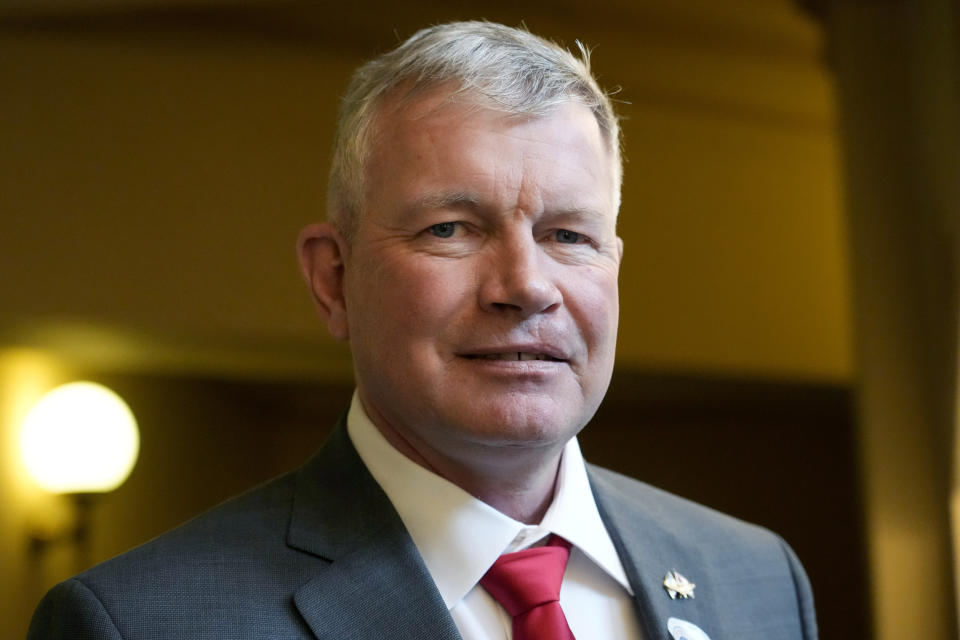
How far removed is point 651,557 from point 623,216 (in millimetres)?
3350

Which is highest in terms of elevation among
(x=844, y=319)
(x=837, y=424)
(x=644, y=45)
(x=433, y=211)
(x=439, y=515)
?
(x=644, y=45)

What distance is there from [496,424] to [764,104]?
4198mm

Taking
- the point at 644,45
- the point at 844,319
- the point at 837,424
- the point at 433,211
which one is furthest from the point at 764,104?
the point at 433,211

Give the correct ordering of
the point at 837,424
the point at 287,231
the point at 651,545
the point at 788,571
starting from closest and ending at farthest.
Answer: the point at 651,545 < the point at 788,571 < the point at 287,231 < the point at 837,424

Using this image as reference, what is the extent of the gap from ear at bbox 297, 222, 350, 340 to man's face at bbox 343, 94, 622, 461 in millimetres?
66

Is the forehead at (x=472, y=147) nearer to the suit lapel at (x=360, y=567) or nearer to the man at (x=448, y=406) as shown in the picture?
the man at (x=448, y=406)

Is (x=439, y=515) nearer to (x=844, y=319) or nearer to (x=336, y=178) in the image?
(x=336, y=178)

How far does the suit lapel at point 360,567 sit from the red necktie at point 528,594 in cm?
10

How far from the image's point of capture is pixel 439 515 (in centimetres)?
134

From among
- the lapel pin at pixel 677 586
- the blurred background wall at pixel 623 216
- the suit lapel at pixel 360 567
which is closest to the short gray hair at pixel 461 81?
the suit lapel at pixel 360 567

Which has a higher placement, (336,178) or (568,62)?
(568,62)

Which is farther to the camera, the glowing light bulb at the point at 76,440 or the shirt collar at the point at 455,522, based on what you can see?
the glowing light bulb at the point at 76,440

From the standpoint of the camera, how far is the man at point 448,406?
125 cm

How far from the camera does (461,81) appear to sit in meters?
1.35
